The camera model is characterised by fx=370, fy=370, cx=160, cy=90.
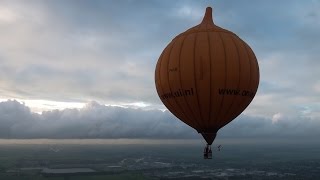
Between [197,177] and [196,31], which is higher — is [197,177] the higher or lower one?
the lower one

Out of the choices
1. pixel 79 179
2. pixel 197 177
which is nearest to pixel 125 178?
pixel 79 179

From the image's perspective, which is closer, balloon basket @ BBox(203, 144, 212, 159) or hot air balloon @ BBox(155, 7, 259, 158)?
hot air balloon @ BBox(155, 7, 259, 158)

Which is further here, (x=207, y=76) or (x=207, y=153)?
(x=207, y=153)

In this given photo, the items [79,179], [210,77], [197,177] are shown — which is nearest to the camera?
[210,77]

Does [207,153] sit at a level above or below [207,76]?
below

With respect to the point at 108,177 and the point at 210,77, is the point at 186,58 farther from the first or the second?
the point at 108,177

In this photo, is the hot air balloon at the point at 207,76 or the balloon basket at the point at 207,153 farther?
the balloon basket at the point at 207,153

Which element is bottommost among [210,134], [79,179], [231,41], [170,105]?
[79,179]

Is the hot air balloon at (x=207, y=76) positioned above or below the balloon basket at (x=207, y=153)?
above
